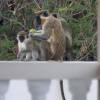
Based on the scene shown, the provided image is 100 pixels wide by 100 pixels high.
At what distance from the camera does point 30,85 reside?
1069mm

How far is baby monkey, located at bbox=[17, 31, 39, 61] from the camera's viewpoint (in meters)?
1.06

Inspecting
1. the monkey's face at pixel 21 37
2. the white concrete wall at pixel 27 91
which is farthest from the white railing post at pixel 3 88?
the monkey's face at pixel 21 37

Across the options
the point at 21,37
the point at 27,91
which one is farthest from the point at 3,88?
the point at 21,37

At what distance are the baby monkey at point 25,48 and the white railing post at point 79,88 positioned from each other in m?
0.19

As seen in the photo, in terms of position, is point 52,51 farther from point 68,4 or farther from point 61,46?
point 68,4

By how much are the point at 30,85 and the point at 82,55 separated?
236 mm

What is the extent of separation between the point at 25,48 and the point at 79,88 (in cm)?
27

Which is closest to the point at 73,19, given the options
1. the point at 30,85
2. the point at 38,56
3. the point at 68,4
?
the point at 68,4

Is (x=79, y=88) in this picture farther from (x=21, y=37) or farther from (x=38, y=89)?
(x=21, y=37)

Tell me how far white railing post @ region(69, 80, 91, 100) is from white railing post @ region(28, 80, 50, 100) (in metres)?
0.10

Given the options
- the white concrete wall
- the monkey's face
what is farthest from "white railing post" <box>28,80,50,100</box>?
the monkey's face

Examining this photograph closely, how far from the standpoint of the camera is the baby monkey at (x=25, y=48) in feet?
3.47

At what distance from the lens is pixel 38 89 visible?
3.55 feet

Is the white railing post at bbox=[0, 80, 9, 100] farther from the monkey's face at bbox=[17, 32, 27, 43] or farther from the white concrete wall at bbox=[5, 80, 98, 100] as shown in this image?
the monkey's face at bbox=[17, 32, 27, 43]
